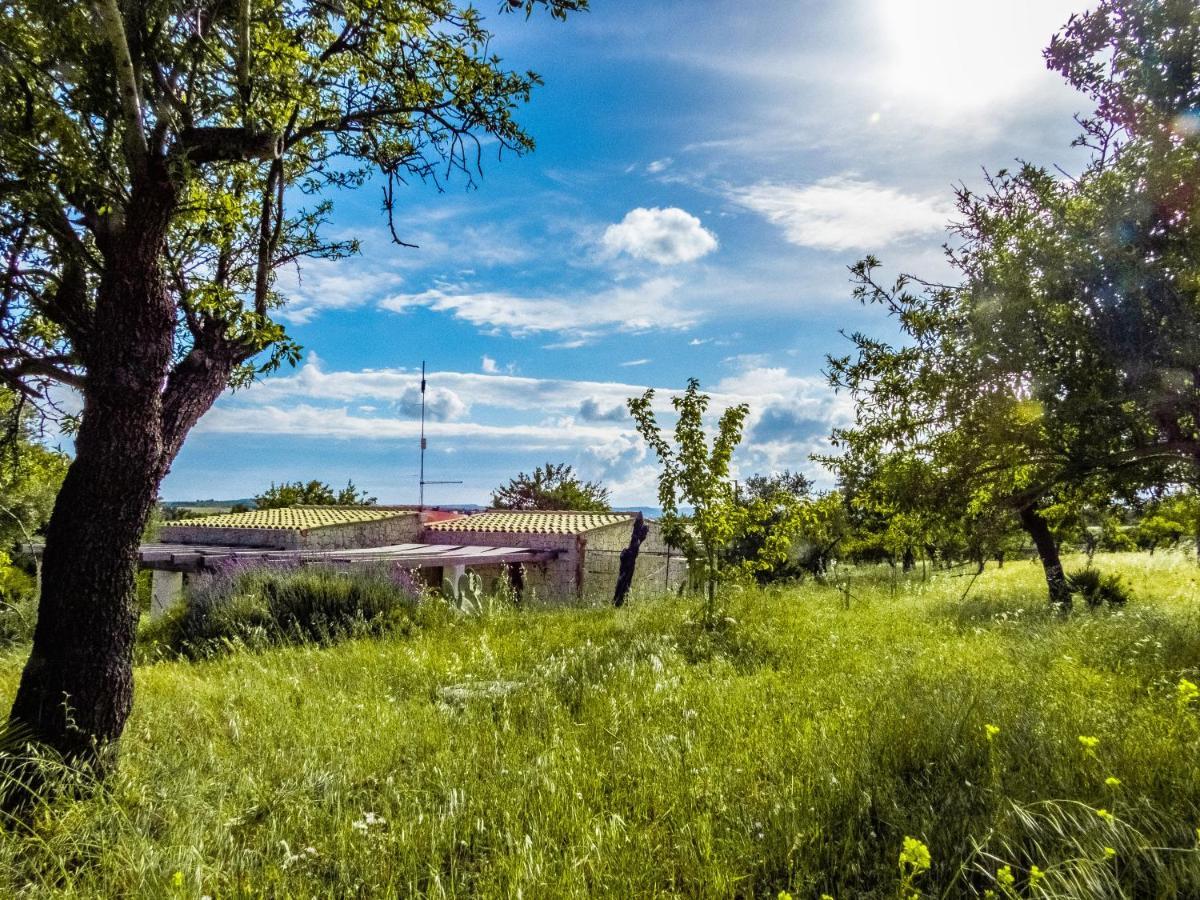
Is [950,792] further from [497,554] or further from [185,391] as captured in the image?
[497,554]

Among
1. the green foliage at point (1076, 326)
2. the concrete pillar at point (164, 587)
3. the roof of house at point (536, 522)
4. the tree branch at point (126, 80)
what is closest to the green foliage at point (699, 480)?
the green foliage at point (1076, 326)

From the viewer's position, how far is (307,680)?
7090 millimetres

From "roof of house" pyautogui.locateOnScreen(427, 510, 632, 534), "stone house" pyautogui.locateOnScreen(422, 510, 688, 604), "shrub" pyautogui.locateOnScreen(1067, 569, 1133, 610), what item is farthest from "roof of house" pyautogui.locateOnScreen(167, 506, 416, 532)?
"shrub" pyautogui.locateOnScreen(1067, 569, 1133, 610)

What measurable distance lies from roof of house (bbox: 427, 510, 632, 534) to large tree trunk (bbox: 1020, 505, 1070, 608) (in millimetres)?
13999

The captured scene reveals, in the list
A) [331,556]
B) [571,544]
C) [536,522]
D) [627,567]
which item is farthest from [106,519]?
[536,522]

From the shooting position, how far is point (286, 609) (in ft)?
37.7

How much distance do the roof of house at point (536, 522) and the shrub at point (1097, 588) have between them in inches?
579

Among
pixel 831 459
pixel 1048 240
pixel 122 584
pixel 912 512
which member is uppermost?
pixel 1048 240

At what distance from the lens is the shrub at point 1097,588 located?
43.6 ft

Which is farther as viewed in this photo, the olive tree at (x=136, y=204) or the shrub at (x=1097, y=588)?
the shrub at (x=1097, y=588)

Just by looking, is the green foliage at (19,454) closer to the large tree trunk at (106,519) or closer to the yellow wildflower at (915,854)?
the large tree trunk at (106,519)

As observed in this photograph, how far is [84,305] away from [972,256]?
9.84m

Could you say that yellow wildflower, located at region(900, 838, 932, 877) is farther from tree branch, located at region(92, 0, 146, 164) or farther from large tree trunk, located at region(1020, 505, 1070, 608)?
large tree trunk, located at region(1020, 505, 1070, 608)

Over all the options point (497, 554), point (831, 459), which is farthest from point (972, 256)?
point (497, 554)
